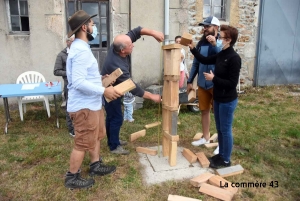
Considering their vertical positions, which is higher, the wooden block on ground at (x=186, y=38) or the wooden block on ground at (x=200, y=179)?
the wooden block on ground at (x=186, y=38)

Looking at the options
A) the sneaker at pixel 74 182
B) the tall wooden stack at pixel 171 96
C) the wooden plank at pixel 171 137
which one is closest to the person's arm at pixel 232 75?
the tall wooden stack at pixel 171 96

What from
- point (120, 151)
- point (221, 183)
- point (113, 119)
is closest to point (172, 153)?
point (221, 183)

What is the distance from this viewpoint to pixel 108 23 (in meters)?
6.95

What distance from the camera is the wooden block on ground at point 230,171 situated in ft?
10.7

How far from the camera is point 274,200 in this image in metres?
2.86

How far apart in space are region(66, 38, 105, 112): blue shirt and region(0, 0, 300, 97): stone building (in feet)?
14.0

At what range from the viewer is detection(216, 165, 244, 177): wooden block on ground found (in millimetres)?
3250

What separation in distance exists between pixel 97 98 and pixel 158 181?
127 cm

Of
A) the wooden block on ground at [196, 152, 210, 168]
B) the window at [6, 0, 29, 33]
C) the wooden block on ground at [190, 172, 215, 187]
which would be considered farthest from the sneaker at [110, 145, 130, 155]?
the window at [6, 0, 29, 33]

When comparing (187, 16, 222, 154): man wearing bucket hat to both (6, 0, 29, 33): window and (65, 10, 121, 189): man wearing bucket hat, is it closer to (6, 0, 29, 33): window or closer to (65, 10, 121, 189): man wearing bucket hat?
(65, 10, 121, 189): man wearing bucket hat

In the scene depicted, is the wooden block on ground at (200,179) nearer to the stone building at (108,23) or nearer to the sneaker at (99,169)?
the sneaker at (99,169)

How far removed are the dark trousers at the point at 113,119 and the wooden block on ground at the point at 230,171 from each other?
5.01ft

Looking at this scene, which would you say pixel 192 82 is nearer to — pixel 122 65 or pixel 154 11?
pixel 122 65

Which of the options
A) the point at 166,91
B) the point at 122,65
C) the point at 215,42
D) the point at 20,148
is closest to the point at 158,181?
the point at 166,91
